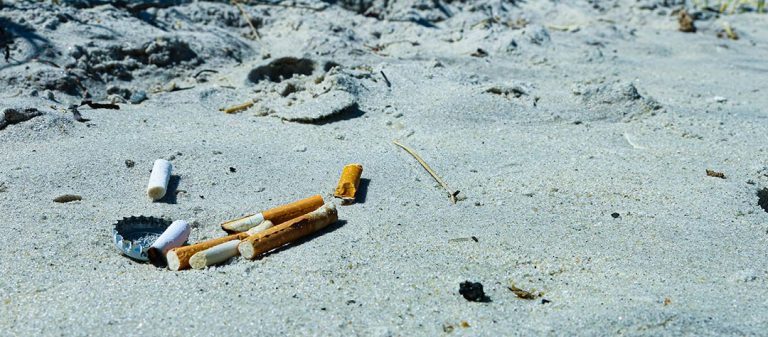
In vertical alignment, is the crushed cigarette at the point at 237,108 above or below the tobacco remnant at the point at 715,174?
below

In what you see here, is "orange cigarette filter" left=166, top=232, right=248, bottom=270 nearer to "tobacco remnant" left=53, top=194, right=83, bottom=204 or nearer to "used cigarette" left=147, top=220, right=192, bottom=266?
"used cigarette" left=147, top=220, right=192, bottom=266

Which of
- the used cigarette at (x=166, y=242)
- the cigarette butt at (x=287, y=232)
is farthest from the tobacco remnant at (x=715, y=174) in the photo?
the used cigarette at (x=166, y=242)

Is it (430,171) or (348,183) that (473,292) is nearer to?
(348,183)

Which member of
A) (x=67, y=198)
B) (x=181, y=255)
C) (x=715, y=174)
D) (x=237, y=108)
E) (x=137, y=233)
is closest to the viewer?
(x=181, y=255)

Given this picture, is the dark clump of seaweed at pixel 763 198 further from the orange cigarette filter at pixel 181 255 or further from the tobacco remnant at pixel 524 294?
the orange cigarette filter at pixel 181 255

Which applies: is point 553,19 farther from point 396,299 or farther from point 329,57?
point 396,299

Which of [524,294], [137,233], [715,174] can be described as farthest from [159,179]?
[715,174]
